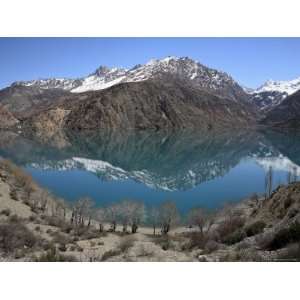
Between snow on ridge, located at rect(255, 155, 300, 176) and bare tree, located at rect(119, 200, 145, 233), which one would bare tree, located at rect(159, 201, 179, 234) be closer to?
bare tree, located at rect(119, 200, 145, 233)

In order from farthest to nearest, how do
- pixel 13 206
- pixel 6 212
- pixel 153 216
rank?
pixel 153 216
pixel 13 206
pixel 6 212

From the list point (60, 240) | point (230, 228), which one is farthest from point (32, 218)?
point (230, 228)

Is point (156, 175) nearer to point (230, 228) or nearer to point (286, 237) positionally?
point (230, 228)

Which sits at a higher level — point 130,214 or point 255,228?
point 255,228

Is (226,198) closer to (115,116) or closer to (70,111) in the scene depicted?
(115,116)

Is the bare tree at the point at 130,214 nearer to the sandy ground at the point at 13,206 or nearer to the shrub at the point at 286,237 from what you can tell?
the sandy ground at the point at 13,206

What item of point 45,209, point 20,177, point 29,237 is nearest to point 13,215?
point 45,209

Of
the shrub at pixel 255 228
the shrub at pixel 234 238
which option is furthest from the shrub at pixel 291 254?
the shrub at pixel 255 228
